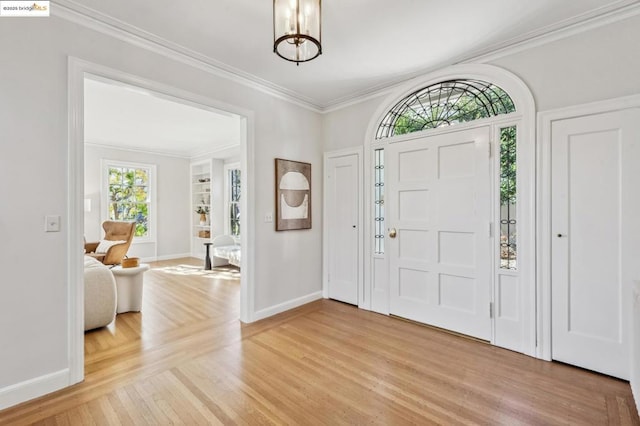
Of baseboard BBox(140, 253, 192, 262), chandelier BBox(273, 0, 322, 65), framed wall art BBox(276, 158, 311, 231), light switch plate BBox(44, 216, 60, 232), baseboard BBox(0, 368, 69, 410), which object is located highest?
chandelier BBox(273, 0, 322, 65)

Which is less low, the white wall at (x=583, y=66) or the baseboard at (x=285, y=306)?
the white wall at (x=583, y=66)

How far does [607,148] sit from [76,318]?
401cm

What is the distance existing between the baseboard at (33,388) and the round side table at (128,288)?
5.12 feet

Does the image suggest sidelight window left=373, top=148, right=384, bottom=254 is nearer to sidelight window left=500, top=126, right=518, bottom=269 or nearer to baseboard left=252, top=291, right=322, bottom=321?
baseboard left=252, top=291, right=322, bottom=321

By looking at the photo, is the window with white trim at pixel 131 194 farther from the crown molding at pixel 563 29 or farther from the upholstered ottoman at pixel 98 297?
the crown molding at pixel 563 29

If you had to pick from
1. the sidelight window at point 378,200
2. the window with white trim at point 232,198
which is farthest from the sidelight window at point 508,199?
the window with white trim at point 232,198

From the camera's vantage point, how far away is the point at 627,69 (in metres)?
2.17

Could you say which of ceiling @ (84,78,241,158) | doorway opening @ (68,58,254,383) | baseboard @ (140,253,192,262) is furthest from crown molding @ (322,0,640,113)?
baseboard @ (140,253,192,262)

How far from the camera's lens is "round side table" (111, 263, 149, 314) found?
3.54m

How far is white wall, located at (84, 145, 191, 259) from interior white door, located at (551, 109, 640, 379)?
7.47m

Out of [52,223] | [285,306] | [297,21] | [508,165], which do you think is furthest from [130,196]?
[508,165]

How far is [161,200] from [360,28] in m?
6.47

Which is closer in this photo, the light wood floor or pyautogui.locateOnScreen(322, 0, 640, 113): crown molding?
the light wood floor

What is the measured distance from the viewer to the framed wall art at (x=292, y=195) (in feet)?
11.9
